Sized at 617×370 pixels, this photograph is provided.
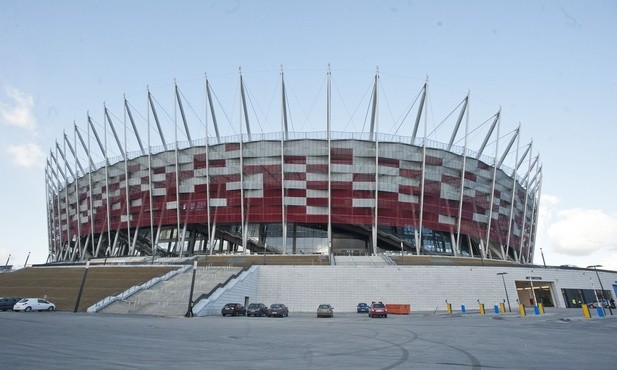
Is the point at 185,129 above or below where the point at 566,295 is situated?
above

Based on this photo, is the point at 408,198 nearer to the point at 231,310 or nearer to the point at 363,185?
the point at 363,185

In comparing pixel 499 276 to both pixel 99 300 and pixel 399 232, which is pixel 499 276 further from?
pixel 99 300

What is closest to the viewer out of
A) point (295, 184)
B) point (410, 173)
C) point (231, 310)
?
point (231, 310)

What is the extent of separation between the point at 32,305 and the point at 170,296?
417 inches

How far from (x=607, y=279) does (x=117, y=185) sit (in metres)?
86.6

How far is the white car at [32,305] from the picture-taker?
34625mm

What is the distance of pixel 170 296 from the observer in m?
37.8

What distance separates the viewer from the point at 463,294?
2111 inches

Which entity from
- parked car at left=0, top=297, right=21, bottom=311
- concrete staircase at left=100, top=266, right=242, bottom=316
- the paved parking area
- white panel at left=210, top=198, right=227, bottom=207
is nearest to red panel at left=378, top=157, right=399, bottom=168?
white panel at left=210, top=198, right=227, bottom=207

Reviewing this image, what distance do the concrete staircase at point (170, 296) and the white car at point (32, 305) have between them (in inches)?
226

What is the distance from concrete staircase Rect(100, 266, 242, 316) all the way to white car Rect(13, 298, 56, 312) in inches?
226

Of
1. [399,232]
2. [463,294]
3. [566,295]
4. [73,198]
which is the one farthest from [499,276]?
[73,198]

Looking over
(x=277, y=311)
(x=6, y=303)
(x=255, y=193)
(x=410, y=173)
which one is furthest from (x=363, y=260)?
(x=6, y=303)

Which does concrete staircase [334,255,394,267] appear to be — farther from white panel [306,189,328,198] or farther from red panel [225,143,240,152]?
red panel [225,143,240,152]
